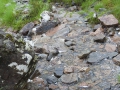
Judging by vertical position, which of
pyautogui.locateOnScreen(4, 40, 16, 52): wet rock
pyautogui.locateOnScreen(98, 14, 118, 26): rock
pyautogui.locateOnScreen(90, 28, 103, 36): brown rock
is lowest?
pyautogui.locateOnScreen(90, 28, 103, 36): brown rock

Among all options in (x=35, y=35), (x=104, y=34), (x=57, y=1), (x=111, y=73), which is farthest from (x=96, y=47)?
(x=57, y=1)

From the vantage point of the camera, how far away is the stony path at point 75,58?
5184 mm

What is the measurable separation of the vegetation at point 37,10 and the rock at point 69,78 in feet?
8.61

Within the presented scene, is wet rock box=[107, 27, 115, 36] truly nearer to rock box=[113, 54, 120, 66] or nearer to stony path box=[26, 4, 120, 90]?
stony path box=[26, 4, 120, 90]

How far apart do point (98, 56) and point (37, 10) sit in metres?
3.51

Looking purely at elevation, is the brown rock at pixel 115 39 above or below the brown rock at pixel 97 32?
above

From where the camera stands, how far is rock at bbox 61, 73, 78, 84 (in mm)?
5242

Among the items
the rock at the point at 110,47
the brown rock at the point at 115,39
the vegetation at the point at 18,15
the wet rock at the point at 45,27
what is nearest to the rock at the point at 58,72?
the rock at the point at 110,47

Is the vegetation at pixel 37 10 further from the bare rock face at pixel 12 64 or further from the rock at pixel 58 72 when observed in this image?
the bare rock face at pixel 12 64

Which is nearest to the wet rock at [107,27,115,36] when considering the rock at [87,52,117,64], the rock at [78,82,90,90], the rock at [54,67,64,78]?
the rock at [87,52,117,64]

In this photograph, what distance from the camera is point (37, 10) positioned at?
8.73m

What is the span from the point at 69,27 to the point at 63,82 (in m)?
2.74

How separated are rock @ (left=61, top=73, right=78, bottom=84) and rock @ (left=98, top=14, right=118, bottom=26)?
7.39 feet

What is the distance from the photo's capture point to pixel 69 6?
9.19 m
